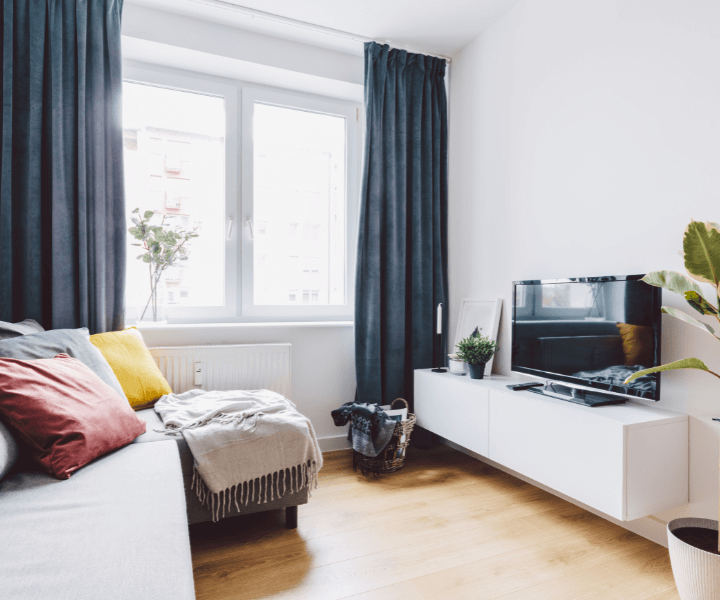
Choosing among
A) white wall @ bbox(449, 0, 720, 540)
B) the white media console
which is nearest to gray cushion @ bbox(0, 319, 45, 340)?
the white media console

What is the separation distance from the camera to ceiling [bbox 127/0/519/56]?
2.58 m

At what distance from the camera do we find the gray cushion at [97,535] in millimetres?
797

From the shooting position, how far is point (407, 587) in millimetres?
1557

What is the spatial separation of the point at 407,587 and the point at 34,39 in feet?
9.44

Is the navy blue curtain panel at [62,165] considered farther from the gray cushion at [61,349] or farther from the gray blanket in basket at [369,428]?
the gray blanket in basket at [369,428]

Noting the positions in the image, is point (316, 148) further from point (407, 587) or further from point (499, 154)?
point (407, 587)

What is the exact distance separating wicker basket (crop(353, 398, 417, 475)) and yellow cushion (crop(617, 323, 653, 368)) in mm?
1189

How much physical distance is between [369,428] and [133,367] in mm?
1203

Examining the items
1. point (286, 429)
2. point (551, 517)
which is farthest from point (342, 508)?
point (551, 517)

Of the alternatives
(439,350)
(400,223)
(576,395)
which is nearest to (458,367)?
(439,350)

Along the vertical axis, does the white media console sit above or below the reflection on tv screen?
below

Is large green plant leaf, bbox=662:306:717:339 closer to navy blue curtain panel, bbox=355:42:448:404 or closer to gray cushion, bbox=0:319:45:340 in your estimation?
navy blue curtain panel, bbox=355:42:448:404

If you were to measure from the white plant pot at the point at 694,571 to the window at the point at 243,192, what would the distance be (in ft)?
7.32

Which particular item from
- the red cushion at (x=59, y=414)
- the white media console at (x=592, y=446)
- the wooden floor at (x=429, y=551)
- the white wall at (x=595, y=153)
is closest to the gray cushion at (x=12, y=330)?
the red cushion at (x=59, y=414)
